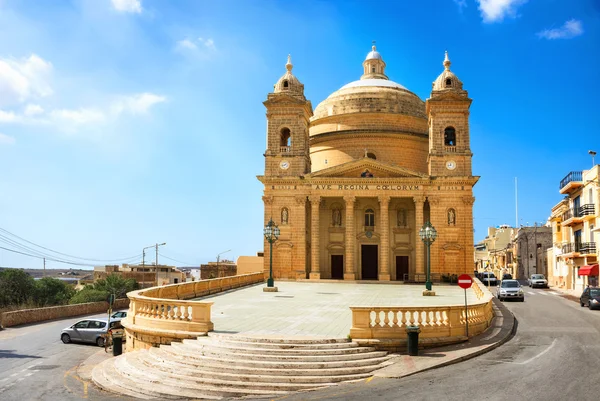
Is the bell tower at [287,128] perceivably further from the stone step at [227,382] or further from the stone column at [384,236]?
the stone step at [227,382]

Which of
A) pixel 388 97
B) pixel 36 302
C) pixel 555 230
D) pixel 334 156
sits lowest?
pixel 36 302

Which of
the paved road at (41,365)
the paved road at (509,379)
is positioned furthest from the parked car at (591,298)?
the paved road at (41,365)

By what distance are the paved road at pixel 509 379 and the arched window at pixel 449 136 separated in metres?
29.7

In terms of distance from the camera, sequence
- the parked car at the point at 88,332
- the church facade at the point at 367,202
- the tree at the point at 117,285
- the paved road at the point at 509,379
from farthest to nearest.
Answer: the tree at the point at 117,285
the church facade at the point at 367,202
the parked car at the point at 88,332
the paved road at the point at 509,379

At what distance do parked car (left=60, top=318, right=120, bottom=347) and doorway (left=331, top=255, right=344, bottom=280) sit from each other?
21.8 meters

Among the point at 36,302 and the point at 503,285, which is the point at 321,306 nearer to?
the point at 503,285

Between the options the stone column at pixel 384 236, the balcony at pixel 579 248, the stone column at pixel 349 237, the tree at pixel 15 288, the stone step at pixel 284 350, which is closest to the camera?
the stone step at pixel 284 350

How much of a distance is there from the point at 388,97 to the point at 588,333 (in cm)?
3619

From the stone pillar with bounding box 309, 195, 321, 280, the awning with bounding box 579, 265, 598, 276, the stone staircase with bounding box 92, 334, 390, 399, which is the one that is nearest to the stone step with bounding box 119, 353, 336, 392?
the stone staircase with bounding box 92, 334, 390, 399

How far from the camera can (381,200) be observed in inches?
1738

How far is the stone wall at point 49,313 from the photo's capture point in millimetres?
34812

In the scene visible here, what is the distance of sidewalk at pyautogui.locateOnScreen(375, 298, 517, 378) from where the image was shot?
12820 mm

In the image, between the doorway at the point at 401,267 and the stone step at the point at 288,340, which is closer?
the stone step at the point at 288,340

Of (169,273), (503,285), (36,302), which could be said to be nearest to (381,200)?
(503,285)
